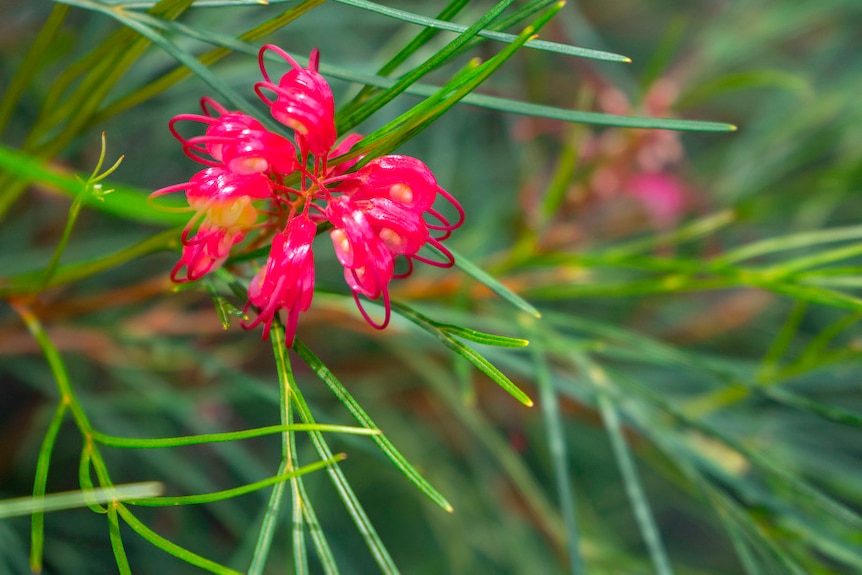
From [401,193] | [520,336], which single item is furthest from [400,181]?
[520,336]

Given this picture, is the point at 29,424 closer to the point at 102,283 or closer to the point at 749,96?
the point at 102,283

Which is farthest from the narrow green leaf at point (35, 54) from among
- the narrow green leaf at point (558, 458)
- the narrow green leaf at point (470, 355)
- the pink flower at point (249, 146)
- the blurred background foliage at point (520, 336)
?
the narrow green leaf at point (558, 458)

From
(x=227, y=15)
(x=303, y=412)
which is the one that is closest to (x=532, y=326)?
(x=303, y=412)

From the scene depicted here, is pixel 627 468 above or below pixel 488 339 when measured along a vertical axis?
below

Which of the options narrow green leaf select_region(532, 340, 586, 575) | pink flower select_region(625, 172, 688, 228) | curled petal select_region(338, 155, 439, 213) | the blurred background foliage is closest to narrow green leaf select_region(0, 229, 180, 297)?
the blurred background foliage

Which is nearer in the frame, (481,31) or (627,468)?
(481,31)

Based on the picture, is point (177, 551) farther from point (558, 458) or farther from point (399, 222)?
point (558, 458)

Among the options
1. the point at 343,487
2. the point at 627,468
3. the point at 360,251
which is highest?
the point at 360,251
